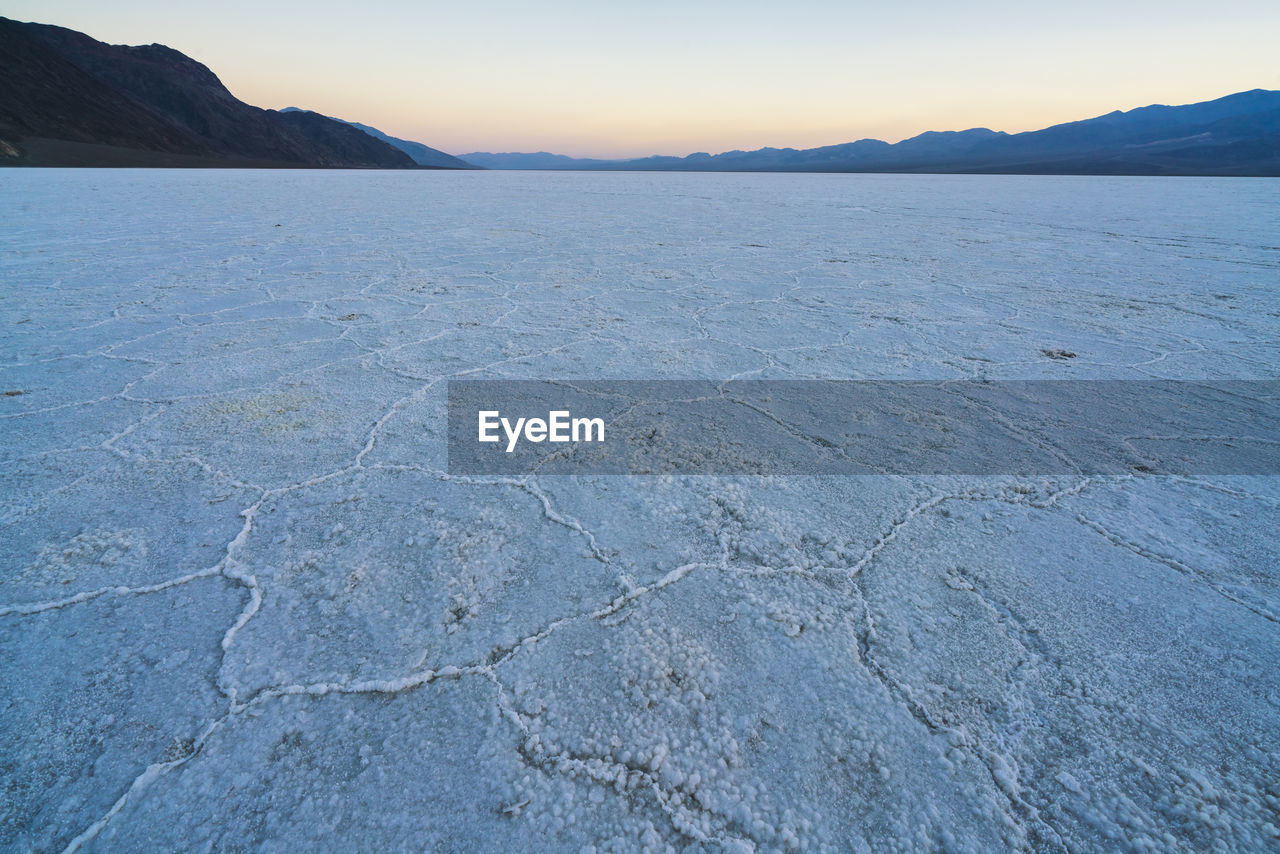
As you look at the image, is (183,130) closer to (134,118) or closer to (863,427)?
(134,118)

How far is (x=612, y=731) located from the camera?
83cm

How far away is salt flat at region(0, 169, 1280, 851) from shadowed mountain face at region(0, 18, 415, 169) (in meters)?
32.7

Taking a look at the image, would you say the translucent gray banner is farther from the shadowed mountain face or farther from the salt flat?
the shadowed mountain face

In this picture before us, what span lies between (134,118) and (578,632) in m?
58.1

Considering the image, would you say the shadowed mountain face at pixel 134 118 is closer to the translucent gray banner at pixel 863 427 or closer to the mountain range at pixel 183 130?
the mountain range at pixel 183 130

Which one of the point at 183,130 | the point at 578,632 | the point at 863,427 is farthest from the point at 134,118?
the point at 578,632

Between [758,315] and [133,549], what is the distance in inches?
99.4

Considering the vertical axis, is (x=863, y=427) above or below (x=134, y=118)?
below

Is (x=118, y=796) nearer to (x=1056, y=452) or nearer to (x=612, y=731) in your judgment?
(x=612, y=731)

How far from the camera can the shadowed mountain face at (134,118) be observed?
31688 millimetres

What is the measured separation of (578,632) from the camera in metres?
1.00

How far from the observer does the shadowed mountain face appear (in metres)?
31.7

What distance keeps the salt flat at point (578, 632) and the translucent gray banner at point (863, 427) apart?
0.28ft

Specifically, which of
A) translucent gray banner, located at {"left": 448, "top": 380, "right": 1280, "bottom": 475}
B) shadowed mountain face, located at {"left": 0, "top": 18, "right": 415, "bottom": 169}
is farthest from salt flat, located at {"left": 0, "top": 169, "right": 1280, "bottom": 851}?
shadowed mountain face, located at {"left": 0, "top": 18, "right": 415, "bottom": 169}
